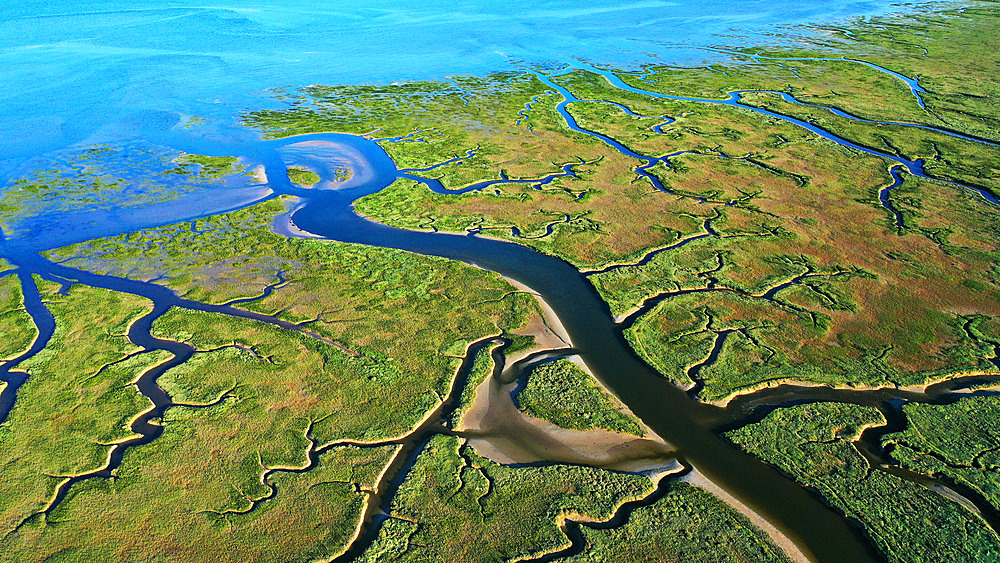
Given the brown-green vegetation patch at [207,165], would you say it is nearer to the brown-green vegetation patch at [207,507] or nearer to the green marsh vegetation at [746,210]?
the green marsh vegetation at [746,210]

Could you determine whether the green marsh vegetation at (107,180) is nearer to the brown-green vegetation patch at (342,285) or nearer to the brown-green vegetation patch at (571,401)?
the brown-green vegetation patch at (342,285)

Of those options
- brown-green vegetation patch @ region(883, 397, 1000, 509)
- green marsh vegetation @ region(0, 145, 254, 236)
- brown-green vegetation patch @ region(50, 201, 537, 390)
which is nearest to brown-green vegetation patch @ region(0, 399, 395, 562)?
brown-green vegetation patch @ region(50, 201, 537, 390)

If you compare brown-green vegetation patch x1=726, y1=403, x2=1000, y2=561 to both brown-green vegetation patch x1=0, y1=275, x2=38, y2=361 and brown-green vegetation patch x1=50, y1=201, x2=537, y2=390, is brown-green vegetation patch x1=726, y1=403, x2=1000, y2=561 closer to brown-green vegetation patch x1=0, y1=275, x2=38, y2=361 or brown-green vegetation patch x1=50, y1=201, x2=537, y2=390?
brown-green vegetation patch x1=50, y1=201, x2=537, y2=390

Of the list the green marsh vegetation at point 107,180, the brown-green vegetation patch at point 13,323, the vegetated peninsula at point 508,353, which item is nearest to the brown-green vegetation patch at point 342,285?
the vegetated peninsula at point 508,353

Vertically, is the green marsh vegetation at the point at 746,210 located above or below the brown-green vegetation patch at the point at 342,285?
below

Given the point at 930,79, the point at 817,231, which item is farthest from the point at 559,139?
the point at 930,79

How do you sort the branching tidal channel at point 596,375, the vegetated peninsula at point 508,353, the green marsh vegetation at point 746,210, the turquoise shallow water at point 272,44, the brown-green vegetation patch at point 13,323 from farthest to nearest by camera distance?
1. the turquoise shallow water at point 272,44
2. the green marsh vegetation at point 746,210
3. the brown-green vegetation patch at point 13,323
4. the branching tidal channel at point 596,375
5. the vegetated peninsula at point 508,353

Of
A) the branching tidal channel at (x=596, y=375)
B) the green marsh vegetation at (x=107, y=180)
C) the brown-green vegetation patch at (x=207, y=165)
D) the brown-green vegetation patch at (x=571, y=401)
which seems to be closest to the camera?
the branching tidal channel at (x=596, y=375)

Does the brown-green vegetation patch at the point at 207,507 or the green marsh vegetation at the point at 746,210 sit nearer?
the brown-green vegetation patch at the point at 207,507

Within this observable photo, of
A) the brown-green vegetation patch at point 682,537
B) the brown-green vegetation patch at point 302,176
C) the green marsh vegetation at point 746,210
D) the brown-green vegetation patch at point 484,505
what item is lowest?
the green marsh vegetation at point 746,210
